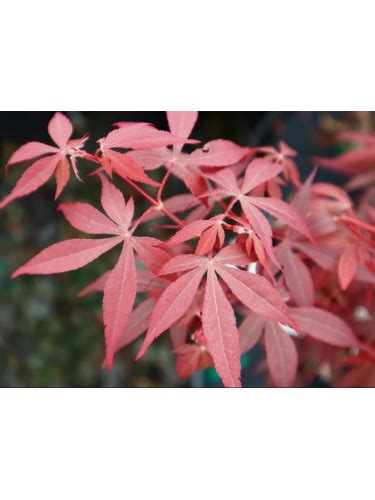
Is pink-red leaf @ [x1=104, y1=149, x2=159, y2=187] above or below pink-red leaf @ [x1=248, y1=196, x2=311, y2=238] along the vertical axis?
above

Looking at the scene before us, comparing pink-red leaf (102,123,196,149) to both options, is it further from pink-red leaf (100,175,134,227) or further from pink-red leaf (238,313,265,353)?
pink-red leaf (238,313,265,353)

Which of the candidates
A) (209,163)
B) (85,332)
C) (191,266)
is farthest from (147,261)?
(85,332)

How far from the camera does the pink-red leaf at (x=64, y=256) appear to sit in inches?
21.3

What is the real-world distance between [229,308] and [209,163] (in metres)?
0.19

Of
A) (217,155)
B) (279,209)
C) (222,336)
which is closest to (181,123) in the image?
(217,155)

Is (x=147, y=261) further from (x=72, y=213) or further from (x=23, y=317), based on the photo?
(x=23, y=317)

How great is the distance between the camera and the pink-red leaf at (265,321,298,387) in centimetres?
66

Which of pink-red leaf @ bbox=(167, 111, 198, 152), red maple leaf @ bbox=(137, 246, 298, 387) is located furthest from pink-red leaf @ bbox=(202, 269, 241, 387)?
pink-red leaf @ bbox=(167, 111, 198, 152)

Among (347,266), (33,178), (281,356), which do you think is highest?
(33,178)

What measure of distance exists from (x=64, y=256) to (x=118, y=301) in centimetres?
8

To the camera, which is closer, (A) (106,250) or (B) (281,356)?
(A) (106,250)

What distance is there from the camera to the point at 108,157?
55 centimetres

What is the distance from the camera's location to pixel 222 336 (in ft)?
1.66

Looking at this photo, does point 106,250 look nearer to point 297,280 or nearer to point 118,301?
point 118,301
